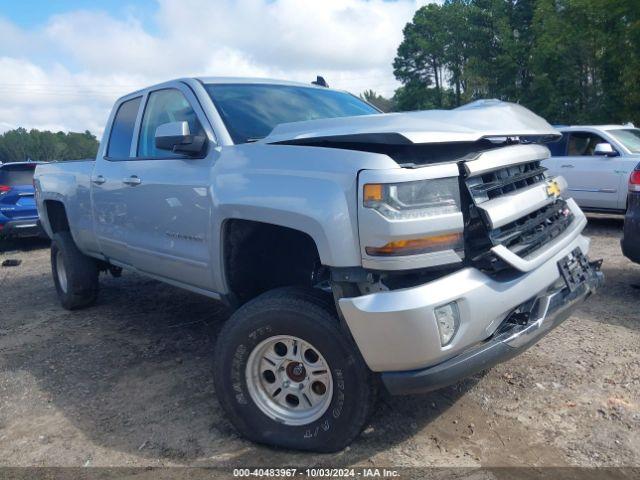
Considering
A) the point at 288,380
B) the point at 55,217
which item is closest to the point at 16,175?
the point at 55,217

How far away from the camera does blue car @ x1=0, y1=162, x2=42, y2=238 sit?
10.4 meters

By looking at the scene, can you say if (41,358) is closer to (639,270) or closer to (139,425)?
(139,425)

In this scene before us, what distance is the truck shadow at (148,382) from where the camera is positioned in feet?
10.3

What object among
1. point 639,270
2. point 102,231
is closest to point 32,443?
point 102,231

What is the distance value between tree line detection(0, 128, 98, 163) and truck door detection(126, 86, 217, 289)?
4834cm

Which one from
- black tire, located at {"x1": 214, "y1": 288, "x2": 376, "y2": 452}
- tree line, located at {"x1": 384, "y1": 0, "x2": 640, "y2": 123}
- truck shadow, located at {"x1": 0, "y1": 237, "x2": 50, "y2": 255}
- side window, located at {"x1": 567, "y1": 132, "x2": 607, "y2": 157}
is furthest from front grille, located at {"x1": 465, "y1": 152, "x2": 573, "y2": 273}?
tree line, located at {"x1": 384, "y1": 0, "x2": 640, "y2": 123}

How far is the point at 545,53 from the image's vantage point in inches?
984

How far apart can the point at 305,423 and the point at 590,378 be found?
6.34ft

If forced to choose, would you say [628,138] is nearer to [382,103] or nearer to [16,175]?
[16,175]

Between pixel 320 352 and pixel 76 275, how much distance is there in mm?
3823

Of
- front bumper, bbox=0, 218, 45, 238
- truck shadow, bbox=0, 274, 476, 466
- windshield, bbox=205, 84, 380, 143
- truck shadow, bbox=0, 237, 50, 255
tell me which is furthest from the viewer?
truck shadow, bbox=0, 237, 50, 255

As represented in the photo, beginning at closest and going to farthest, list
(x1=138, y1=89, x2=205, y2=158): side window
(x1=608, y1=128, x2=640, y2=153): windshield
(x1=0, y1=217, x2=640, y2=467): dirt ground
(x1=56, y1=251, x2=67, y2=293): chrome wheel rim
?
(x1=0, y1=217, x2=640, y2=467): dirt ground
(x1=138, y1=89, x2=205, y2=158): side window
(x1=56, y1=251, x2=67, y2=293): chrome wheel rim
(x1=608, y1=128, x2=640, y2=153): windshield

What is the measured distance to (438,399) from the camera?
3.54 m

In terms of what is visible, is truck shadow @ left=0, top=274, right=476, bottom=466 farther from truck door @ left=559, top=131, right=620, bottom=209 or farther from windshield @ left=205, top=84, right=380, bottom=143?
truck door @ left=559, top=131, right=620, bottom=209
